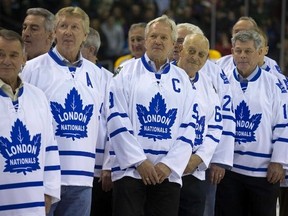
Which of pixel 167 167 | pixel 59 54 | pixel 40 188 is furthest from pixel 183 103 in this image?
pixel 40 188

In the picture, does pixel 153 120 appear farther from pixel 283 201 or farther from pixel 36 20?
pixel 283 201

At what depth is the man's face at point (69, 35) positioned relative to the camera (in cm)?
498

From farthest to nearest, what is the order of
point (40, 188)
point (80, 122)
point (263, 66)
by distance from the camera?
point (263, 66) < point (80, 122) < point (40, 188)

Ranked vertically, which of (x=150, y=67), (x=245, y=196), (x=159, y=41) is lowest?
(x=245, y=196)

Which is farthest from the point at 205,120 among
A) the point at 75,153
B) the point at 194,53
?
the point at 75,153

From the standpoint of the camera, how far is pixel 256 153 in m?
5.88

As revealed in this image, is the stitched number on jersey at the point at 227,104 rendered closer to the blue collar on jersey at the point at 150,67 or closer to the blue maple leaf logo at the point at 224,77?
the blue maple leaf logo at the point at 224,77

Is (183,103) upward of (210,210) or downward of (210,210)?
upward

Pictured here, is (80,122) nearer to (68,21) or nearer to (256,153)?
(68,21)

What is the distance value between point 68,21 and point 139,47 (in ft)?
4.64

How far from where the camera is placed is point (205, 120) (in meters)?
5.48

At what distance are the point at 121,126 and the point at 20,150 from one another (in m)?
0.81

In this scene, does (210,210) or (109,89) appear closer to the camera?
(109,89)

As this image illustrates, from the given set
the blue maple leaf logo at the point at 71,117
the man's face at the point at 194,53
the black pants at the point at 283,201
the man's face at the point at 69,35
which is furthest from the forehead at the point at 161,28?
the black pants at the point at 283,201
